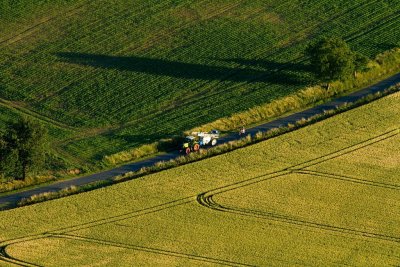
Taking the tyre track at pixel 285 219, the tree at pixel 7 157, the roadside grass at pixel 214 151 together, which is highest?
the tree at pixel 7 157

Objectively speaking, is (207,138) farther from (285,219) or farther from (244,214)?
(285,219)

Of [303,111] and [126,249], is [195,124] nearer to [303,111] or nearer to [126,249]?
[303,111]

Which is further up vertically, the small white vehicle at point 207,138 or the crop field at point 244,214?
the small white vehicle at point 207,138

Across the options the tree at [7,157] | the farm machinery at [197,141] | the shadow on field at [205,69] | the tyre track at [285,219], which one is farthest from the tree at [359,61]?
the tree at [7,157]

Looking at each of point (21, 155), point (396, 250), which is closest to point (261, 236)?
point (396, 250)

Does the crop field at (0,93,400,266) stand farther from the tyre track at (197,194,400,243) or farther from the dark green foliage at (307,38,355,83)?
the dark green foliage at (307,38,355,83)

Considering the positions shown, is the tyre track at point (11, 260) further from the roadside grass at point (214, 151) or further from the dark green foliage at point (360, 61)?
the dark green foliage at point (360, 61)

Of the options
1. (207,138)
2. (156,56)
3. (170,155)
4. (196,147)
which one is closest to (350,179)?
(207,138)

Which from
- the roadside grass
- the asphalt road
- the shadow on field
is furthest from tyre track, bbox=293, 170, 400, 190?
the shadow on field
